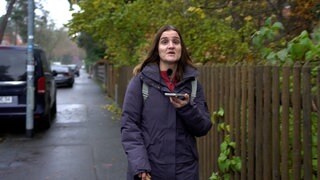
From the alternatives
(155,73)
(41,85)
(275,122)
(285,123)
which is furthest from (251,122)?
(41,85)

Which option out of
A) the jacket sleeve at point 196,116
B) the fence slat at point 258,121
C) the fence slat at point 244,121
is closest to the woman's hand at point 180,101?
the jacket sleeve at point 196,116

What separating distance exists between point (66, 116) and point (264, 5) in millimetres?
7165

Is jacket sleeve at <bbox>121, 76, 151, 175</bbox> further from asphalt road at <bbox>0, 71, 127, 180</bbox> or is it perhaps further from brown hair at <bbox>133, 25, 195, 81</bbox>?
asphalt road at <bbox>0, 71, 127, 180</bbox>

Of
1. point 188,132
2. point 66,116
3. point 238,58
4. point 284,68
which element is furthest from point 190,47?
point 66,116

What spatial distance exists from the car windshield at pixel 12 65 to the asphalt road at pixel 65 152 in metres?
1.18

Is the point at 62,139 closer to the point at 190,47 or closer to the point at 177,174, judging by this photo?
the point at 190,47

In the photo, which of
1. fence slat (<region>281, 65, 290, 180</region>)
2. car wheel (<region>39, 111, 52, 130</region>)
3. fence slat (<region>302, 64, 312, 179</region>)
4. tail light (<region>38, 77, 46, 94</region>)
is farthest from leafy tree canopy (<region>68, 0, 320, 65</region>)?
fence slat (<region>302, 64, 312, 179</region>)

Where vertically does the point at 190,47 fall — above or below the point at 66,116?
above

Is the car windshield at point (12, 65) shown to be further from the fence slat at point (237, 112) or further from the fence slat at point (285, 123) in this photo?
the fence slat at point (285, 123)

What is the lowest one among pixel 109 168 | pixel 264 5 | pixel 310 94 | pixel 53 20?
pixel 109 168

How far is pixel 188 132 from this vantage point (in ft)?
10.5

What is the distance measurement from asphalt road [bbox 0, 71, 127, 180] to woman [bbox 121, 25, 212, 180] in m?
3.50

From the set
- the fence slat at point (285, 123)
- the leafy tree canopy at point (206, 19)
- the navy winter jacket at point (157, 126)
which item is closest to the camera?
the navy winter jacket at point (157, 126)

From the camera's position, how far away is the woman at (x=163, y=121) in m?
3.10
